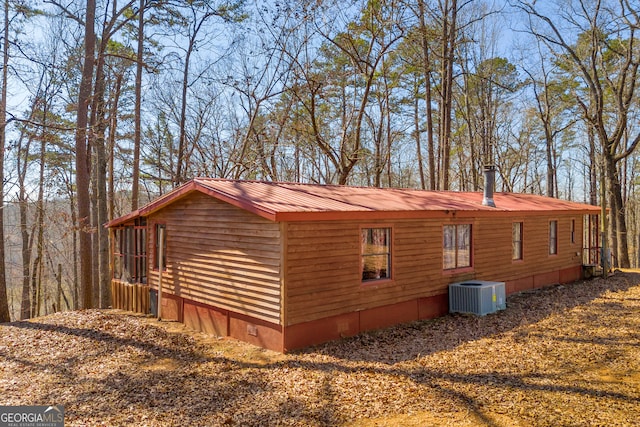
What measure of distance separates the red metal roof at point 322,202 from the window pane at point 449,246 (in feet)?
1.59

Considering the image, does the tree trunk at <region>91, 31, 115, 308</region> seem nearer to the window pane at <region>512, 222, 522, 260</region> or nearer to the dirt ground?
the dirt ground

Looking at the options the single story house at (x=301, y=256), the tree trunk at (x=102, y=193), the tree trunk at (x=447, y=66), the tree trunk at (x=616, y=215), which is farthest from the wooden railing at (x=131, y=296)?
the tree trunk at (x=616, y=215)

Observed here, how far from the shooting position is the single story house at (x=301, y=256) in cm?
744

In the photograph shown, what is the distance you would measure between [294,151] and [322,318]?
52.4 feet

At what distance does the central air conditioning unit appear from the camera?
32.0 ft

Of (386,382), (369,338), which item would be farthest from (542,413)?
(369,338)

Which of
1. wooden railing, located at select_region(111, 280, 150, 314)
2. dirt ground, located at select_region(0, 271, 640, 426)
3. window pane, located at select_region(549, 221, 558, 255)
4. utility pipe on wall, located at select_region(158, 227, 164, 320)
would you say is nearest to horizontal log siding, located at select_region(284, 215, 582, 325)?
dirt ground, located at select_region(0, 271, 640, 426)

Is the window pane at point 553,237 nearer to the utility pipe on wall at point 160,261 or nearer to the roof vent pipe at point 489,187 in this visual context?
the roof vent pipe at point 489,187

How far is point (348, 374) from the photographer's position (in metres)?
6.26

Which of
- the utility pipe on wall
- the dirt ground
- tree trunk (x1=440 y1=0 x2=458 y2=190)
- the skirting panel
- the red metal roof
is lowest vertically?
the dirt ground

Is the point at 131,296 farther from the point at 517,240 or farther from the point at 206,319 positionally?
the point at 517,240

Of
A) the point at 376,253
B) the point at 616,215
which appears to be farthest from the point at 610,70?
the point at 376,253

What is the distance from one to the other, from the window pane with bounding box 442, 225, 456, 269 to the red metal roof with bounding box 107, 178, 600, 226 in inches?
19.1

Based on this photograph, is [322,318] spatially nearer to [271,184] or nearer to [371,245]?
[371,245]
